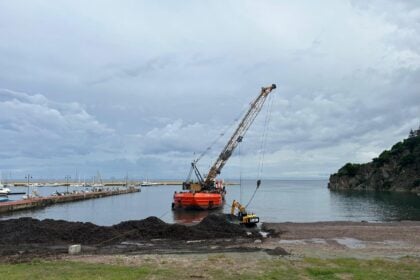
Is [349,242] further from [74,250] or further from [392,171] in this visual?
[392,171]

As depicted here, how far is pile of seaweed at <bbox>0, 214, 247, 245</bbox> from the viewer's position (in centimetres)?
3078

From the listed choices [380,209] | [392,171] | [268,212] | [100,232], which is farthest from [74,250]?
[392,171]

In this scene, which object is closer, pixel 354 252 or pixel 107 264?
pixel 107 264

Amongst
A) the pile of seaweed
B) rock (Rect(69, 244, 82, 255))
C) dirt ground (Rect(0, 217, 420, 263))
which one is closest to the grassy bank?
dirt ground (Rect(0, 217, 420, 263))

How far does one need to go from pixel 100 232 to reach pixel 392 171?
530 ft

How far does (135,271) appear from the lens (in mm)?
17109

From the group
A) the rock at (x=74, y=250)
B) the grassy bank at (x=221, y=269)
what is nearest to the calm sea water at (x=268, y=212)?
the rock at (x=74, y=250)

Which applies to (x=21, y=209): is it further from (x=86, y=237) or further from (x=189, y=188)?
(x=86, y=237)

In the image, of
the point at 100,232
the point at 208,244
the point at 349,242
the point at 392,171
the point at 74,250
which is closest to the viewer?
the point at 74,250

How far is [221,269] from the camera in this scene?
1786 cm

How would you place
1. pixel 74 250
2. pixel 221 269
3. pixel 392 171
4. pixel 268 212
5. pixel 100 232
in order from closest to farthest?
pixel 221 269 → pixel 74 250 → pixel 100 232 → pixel 268 212 → pixel 392 171

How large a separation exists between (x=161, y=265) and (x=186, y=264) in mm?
1037

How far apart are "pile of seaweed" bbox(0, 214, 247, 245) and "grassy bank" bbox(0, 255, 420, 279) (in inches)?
429

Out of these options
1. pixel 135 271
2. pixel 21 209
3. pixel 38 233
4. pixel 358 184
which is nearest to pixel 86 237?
pixel 38 233
